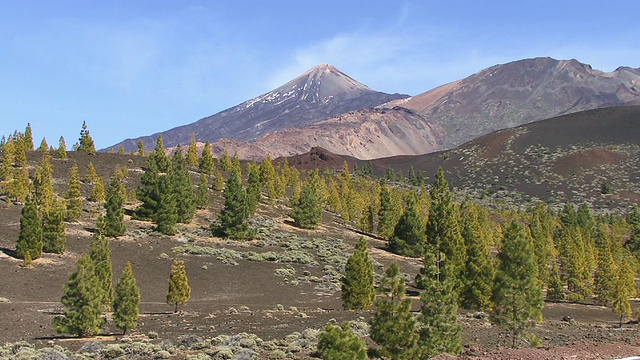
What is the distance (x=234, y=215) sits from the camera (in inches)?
2918

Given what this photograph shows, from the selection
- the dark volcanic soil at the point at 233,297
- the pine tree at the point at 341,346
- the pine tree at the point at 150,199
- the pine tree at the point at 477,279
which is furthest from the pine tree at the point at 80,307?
the pine tree at the point at 150,199

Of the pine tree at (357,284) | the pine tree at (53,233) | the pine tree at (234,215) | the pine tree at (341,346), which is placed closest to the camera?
the pine tree at (341,346)

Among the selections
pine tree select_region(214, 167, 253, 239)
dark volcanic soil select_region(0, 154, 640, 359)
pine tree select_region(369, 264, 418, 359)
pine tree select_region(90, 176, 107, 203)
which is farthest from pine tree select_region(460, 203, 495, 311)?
pine tree select_region(90, 176, 107, 203)

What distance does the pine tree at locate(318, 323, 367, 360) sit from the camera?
20625 millimetres

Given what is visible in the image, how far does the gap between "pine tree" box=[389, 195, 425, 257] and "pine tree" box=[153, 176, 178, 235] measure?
29912 millimetres

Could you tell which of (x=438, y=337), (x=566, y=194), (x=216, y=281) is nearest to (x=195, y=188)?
(x=216, y=281)

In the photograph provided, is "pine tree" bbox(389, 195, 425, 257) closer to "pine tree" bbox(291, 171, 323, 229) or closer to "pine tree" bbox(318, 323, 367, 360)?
"pine tree" bbox(291, 171, 323, 229)

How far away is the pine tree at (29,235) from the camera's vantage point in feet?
171

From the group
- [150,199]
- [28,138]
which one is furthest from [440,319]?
[28,138]

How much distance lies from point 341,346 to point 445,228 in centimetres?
4163

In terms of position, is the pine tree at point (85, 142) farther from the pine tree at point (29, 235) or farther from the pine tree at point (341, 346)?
the pine tree at point (341, 346)

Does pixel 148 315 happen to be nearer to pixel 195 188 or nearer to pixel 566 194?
pixel 195 188

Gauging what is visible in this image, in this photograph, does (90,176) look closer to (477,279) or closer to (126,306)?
(477,279)

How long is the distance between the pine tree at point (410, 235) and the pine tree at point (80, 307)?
174 ft
